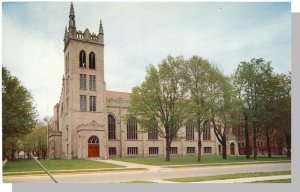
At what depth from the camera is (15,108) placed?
2855cm

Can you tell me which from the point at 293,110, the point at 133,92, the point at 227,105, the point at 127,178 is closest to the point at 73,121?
the point at 133,92

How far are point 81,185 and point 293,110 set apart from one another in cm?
1182

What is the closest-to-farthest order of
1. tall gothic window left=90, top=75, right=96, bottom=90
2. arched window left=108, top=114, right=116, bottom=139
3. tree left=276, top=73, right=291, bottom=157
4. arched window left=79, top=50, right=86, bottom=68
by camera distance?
tree left=276, top=73, right=291, bottom=157 → arched window left=79, top=50, right=86, bottom=68 → tall gothic window left=90, top=75, right=96, bottom=90 → arched window left=108, top=114, right=116, bottom=139

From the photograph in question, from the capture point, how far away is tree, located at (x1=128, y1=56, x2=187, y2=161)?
109 feet

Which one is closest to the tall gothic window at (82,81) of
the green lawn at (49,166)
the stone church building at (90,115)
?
the stone church building at (90,115)

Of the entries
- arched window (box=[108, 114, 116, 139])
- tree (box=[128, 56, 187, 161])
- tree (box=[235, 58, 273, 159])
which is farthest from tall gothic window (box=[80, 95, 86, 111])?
tree (box=[235, 58, 273, 159])

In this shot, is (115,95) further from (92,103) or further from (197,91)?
(197,91)

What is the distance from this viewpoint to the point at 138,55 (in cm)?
2469

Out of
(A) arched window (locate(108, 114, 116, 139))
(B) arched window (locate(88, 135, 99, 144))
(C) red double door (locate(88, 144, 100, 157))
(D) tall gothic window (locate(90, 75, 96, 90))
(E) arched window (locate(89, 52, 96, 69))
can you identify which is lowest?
(C) red double door (locate(88, 144, 100, 157))

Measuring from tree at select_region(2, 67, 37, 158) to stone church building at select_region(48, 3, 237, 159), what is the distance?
9778 millimetres

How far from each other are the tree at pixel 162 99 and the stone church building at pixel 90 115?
8.53 ft

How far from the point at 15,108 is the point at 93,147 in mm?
13549

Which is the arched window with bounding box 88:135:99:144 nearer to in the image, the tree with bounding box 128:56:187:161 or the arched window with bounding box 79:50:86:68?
the tree with bounding box 128:56:187:161

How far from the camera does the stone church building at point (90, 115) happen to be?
1578 inches
